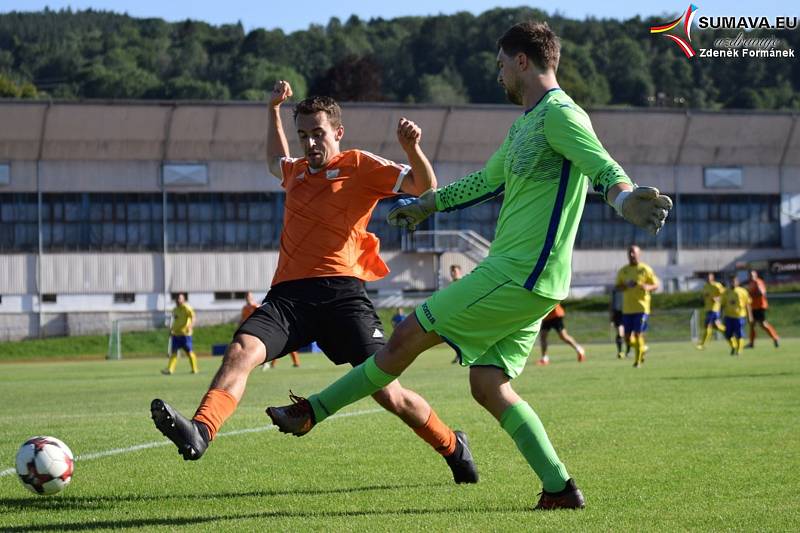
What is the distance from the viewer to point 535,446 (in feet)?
18.5

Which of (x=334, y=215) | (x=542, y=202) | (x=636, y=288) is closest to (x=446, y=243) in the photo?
(x=636, y=288)

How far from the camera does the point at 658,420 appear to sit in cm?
1022

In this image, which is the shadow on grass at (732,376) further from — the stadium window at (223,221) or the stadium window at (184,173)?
the stadium window at (223,221)

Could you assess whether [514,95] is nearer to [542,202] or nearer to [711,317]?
[542,202]

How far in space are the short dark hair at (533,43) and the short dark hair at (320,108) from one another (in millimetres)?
1594

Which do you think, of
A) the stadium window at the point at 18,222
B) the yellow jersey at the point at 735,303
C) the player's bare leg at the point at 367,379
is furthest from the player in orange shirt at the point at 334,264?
the stadium window at the point at 18,222

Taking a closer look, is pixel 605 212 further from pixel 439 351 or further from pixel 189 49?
pixel 189 49

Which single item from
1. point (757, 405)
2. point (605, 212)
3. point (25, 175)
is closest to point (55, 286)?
point (25, 175)

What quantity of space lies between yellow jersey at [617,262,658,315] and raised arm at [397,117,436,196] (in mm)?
16212

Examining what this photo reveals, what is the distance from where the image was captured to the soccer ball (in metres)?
5.99

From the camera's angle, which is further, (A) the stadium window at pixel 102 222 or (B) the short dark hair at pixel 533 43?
(A) the stadium window at pixel 102 222

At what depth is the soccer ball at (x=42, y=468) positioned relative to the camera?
19.7ft

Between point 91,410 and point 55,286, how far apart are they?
42.0 meters

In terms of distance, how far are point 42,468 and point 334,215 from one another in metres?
2.15
